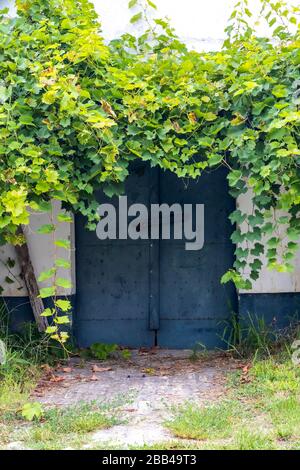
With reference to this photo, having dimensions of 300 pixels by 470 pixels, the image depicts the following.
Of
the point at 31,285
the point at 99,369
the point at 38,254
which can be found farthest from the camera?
the point at 38,254

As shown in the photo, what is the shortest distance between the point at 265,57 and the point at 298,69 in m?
0.31

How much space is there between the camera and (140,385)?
5.84m

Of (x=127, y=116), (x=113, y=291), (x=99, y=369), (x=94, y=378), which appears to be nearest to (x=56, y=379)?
(x=94, y=378)

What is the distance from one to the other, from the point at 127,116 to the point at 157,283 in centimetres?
204

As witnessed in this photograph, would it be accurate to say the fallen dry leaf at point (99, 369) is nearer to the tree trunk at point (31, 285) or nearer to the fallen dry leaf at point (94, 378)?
the fallen dry leaf at point (94, 378)

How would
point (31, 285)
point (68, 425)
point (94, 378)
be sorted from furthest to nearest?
point (31, 285), point (94, 378), point (68, 425)

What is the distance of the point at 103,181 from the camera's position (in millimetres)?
5684

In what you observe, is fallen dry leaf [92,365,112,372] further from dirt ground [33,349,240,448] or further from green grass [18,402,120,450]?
green grass [18,402,120,450]

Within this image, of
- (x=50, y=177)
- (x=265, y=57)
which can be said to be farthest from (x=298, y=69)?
(x=50, y=177)

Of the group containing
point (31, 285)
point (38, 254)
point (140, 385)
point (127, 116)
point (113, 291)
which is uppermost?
point (127, 116)

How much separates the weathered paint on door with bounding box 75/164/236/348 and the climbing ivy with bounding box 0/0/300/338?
106cm

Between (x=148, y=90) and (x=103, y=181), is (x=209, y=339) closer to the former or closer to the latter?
(x=103, y=181)

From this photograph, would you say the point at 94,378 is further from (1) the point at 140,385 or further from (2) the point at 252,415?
(2) the point at 252,415
